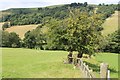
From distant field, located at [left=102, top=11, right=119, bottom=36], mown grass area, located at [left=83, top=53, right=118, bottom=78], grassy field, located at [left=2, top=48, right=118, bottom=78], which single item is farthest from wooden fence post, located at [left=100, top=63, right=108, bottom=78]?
distant field, located at [left=102, top=11, right=119, bottom=36]

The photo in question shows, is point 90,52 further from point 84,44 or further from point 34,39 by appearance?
point 34,39

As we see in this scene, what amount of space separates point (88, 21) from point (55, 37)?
12.2 feet

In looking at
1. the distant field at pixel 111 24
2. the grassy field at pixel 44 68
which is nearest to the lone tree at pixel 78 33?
the grassy field at pixel 44 68

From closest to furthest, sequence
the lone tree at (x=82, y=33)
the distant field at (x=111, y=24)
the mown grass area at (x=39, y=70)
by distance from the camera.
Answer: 1. the mown grass area at (x=39, y=70)
2. the lone tree at (x=82, y=33)
3. the distant field at (x=111, y=24)

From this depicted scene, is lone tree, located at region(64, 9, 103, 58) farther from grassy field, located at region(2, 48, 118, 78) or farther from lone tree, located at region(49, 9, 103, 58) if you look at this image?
grassy field, located at region(2, 48, 118, 78)

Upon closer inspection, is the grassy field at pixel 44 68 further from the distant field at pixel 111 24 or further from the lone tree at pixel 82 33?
the distant field at pixel 111 24

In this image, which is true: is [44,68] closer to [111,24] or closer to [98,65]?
[98,65]

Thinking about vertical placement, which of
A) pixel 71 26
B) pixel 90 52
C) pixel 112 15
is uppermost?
pixel 112 15

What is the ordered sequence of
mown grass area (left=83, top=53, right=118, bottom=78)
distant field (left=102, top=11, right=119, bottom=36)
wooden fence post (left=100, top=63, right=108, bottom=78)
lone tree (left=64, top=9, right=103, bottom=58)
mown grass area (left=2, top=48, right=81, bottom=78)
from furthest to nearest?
distant field (left=102, top=11, right=119, bottom=36), lone tree (left=64, top=9, right=103, bottom=58), mown grass area (left=83, top=53, right=118, bottom=78), mown grass area (left=2, top=48, right=81, bottom=78), wooden fence post (left=100, top=63, right=108, bottom=78)

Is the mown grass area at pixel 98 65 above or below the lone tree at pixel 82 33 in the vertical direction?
below

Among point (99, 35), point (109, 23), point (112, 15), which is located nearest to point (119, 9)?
point (112, 15)

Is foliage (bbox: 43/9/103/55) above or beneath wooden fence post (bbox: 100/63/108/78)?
above

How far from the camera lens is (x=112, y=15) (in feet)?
407

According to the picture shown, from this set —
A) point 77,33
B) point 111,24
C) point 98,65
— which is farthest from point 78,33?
point 111,24
